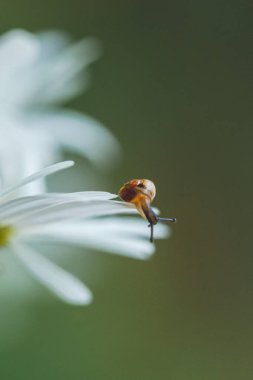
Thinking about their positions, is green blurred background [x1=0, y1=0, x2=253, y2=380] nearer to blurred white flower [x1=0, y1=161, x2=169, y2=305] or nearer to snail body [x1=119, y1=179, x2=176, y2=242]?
blurred white flower [x1=0, y1=161, x2=169, y2=305]

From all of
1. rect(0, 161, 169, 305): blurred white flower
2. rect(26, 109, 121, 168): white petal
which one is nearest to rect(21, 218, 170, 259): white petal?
rect(0, 161, 169, 305): blurred white flower

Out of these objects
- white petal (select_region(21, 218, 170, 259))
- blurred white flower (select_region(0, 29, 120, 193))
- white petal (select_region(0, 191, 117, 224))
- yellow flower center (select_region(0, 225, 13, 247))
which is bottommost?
white petal (select_region(0, 191, 117, 224))

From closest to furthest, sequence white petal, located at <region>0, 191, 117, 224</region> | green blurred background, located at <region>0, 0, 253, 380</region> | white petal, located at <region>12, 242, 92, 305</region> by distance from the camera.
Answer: white petal, located at <region>0, 191, 117, 224</region> → white petal, located at <region>12, 242, 92, 305</region> → green blurred background, located at <region>0, 0, 253, 380</region>

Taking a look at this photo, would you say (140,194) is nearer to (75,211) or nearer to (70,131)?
(75,211)

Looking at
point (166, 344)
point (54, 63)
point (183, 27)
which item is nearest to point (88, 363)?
point (166, 344)

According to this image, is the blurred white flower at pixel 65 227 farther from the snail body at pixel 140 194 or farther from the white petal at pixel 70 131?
the white petal at pixel 70 131

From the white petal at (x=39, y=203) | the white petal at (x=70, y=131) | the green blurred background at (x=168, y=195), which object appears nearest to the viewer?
the white petal at (x=39, y=203)

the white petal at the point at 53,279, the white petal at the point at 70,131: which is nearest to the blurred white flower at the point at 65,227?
the white petal at the point at 53,279

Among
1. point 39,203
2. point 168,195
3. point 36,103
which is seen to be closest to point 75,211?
point 39,203

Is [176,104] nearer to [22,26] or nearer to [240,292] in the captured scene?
[22,26]
